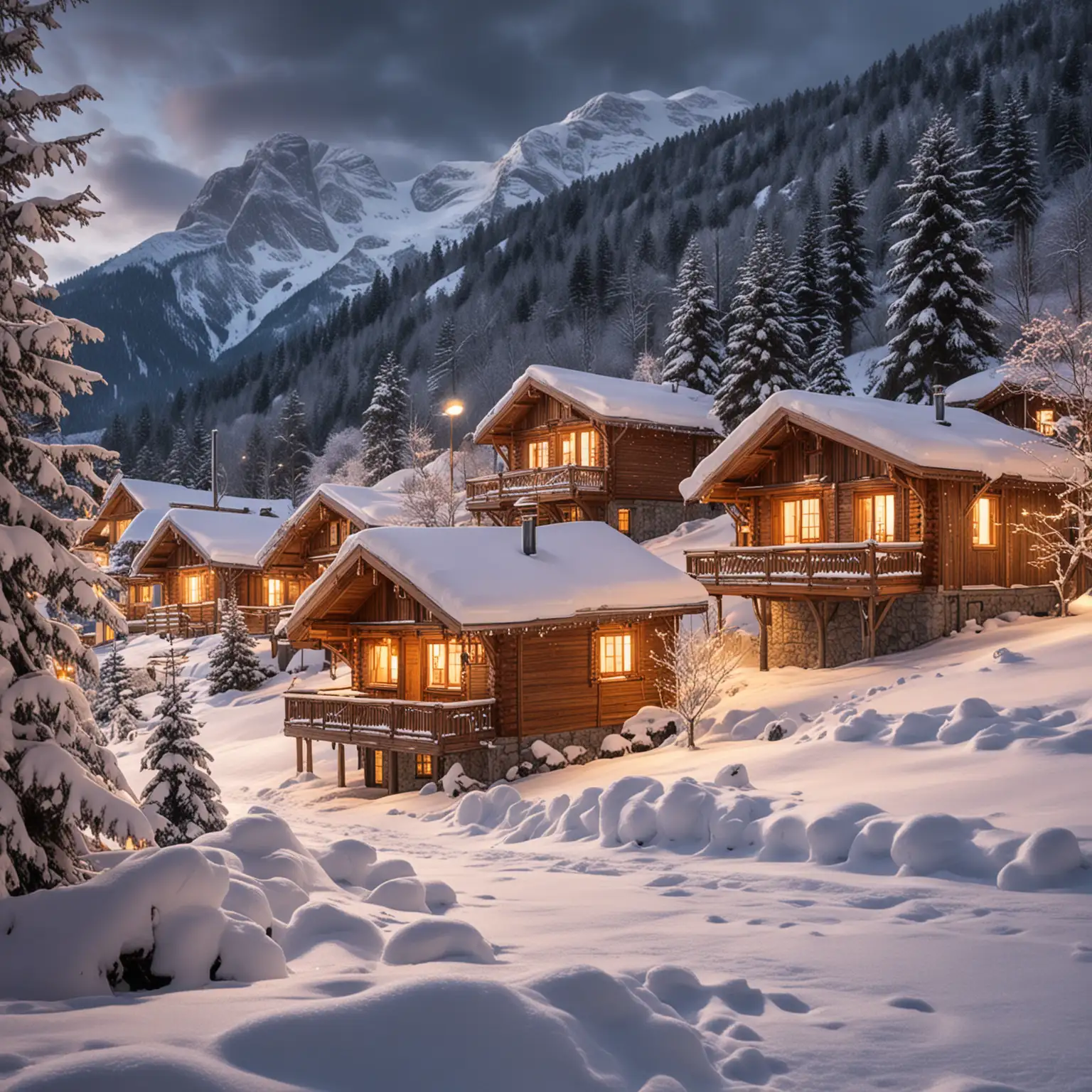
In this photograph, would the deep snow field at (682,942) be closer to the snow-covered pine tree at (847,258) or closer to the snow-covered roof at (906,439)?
the snow-covered roof at (906,439)

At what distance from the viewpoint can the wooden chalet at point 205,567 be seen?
1860 inches

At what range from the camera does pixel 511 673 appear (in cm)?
2166

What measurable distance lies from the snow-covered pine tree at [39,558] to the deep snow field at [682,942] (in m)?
1.22

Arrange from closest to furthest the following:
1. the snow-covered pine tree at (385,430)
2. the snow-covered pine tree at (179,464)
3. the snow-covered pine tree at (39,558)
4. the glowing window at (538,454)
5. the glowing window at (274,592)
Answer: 1. the snow-covered pine tree at (39,558)
2. the glowing window at (538,454)
3. the glowing window at (274,592)
4. the snow-covered pine tree at (385,430)
5. the snow-covered pine tree at (179,464)

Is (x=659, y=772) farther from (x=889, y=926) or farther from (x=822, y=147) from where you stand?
(x=822, y=147)

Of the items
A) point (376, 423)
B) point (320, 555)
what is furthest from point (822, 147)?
point (320, 555)

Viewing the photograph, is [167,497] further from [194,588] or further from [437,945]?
[437,945]

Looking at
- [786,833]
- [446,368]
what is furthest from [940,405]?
[446,368]

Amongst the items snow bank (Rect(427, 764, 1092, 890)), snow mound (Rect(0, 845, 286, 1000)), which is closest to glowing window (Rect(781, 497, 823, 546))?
snow bank (Rect(427, 764, 1092, 890))

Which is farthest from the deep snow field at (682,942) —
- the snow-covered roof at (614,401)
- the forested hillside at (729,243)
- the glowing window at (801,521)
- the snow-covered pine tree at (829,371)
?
the forested hillside at (729,243)

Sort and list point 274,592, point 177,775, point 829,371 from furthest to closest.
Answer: point 274,592, point 829,371, point 177,775

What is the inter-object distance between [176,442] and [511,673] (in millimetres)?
82490

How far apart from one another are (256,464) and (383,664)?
2992 inches

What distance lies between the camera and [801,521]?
92.6ft
